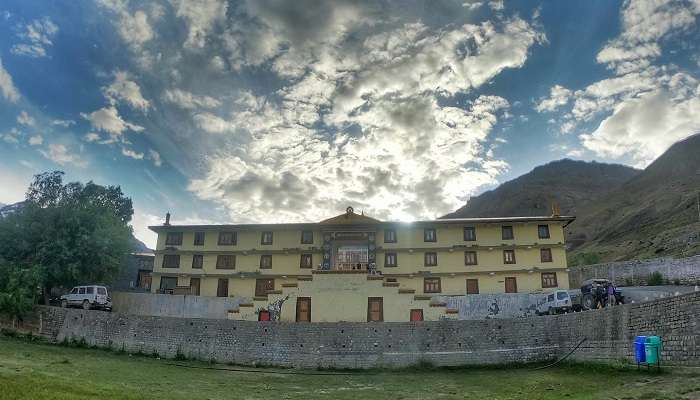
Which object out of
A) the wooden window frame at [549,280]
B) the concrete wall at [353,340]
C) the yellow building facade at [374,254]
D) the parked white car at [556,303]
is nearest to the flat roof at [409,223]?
the yellow building facade at [374,254]

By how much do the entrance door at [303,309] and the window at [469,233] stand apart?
17621 millimetres

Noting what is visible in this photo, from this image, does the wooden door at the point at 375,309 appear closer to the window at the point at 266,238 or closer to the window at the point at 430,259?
the window at the point at 430,259

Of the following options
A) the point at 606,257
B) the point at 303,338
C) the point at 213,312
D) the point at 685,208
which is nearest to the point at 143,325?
the point at 213,312

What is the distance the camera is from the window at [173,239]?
4728 cm

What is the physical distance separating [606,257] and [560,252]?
3756cm

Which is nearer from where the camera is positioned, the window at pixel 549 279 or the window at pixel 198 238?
the window at pixel 549 279

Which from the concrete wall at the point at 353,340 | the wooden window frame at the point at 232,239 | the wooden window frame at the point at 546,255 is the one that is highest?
the wooden window frame at the point at 232,239

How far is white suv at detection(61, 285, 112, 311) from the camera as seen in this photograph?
121 feet

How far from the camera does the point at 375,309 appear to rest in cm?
3384

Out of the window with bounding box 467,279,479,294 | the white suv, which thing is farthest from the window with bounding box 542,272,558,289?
the white suv

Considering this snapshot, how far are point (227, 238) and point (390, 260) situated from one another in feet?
54.9

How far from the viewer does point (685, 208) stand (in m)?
75.7

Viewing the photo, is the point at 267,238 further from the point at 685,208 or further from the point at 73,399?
the point at 685,208

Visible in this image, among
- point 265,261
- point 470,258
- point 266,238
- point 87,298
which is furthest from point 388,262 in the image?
point 87,298
